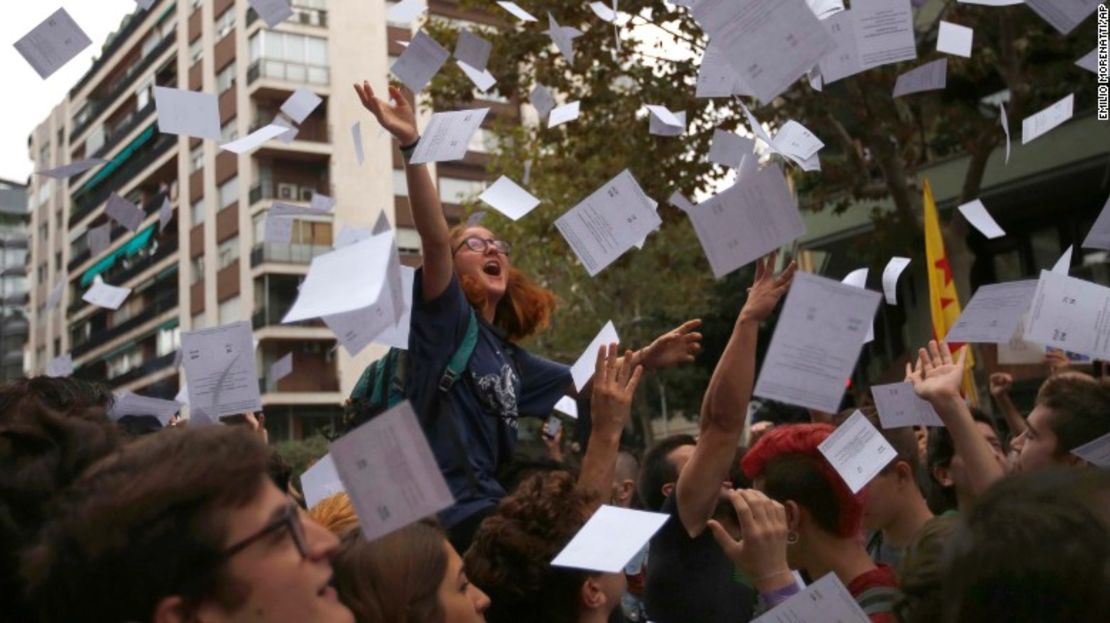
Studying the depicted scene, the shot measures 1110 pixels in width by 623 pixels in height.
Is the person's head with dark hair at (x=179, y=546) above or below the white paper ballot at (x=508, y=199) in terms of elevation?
below

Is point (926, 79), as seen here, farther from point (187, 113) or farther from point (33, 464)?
point (33, 464)

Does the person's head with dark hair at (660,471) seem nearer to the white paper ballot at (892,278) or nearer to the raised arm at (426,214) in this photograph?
the white paper ballot at (892,278)

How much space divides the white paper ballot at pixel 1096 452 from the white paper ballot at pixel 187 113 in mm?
2479

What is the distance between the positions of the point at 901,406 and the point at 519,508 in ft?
3.96

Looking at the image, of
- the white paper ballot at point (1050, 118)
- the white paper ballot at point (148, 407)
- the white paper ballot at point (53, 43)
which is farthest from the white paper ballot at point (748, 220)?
the white paper ballot at point (53, 43)

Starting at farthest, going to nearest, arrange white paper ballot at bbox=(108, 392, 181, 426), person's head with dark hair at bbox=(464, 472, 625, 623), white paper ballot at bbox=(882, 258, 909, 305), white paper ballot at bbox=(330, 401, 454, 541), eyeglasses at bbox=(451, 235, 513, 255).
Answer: white paper ballot at bbox=(108, 392, 181, 426)
eyeglasses at bbox=(451, 235, 513, 255)
white paper ballot at bbox=(882, 258, 909, 305)
person's head with dark hair at bbox=(464, 472, 625, 623)
white paper ballot at bbox=(330, 401, 454, 541)

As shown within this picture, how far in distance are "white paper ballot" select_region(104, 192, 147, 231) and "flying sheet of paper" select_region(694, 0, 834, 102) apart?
2.49 m

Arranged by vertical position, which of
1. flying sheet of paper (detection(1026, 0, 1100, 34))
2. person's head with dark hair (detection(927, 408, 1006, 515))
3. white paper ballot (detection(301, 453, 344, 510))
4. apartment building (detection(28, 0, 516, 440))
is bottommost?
person's head with dark hair (detection(927, 408, 1006, 515))

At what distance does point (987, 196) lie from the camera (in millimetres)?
15977

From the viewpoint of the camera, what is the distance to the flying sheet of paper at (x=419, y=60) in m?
3.69

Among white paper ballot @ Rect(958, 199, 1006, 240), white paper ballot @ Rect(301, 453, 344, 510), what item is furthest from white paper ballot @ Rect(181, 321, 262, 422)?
white paper ballot @ Rect(958, 199, 1006, 240)

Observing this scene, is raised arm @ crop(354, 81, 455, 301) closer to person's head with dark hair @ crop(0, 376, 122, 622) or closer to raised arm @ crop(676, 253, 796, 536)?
raised arm @ crop(676, 253, 796, 536)

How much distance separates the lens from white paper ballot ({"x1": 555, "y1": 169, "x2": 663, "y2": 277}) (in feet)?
10.6

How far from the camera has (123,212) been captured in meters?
4.43
